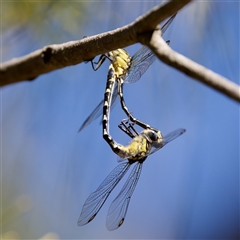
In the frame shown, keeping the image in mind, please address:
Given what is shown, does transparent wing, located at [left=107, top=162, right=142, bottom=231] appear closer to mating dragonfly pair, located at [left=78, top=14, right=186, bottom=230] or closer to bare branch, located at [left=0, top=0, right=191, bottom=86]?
mating dragonfly pair, located at [left=78, top=14, right=186, bottom=230]

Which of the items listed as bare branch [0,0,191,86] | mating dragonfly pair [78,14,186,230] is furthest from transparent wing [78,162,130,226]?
bare branch [0,0,191,86]

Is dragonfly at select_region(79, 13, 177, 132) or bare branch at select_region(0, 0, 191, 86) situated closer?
bare branch at select_region(0, 0, 191, 86)

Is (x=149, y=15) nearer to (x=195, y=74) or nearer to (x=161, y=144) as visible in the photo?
(x=195, y=74)

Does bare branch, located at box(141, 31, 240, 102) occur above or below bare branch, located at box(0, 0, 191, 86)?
below

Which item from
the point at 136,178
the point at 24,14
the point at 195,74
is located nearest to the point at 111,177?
the point at 136,178

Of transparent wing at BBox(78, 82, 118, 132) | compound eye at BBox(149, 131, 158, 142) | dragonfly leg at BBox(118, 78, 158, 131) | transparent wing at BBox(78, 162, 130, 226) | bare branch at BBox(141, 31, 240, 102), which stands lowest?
bare branch at BBox(141, 31, 240, 102)

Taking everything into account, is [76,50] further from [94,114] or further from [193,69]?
[94,114]

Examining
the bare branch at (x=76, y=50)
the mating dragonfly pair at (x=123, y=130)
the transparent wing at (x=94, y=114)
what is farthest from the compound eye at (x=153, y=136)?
the bare branch at (x=76, y=50)

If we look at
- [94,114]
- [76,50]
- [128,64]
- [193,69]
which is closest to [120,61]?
[128,64]
